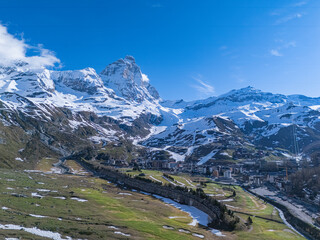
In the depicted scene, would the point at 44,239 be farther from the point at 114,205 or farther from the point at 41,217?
the point at 114,205

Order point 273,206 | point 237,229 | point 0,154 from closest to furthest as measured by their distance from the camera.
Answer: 1. point 237,229
2. point 273,206
3. point 0,154

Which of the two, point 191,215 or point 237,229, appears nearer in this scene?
point 237,229

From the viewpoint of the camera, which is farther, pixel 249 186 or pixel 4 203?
pixel 249 186

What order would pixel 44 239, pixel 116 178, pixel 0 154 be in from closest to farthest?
1. pixel 44 239
2. pixel 116 178
3. pixel 0 154

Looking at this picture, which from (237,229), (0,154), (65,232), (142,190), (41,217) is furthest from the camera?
(0,154)

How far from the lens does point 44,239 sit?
42.7 m

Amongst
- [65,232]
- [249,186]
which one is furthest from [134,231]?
A: [249,186]

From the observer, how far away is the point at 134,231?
188 feet

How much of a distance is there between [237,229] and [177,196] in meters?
55.0

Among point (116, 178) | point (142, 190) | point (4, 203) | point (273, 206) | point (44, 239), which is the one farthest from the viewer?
point (116, 178)

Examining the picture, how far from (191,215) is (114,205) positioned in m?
28.7

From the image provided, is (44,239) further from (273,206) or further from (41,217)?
(273,206)

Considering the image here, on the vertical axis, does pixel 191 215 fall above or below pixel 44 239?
below

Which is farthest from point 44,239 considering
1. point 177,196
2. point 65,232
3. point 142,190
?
point 142,190
